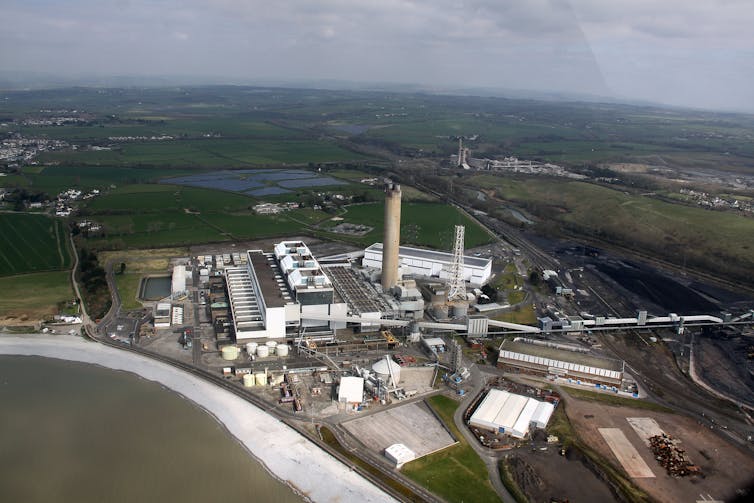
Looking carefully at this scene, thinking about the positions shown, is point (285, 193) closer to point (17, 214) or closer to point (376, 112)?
point (17, 214)

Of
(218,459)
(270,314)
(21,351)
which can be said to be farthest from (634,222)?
(21,351)

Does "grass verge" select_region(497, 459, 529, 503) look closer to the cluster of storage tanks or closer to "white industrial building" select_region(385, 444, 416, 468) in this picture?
"white industrial building" select_region(385, 444, 416, 468)

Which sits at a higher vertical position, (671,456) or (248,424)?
(671,456)

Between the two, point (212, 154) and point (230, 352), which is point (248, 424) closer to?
point (230, 352)

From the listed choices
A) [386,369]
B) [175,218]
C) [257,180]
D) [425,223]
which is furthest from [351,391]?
[257,180]

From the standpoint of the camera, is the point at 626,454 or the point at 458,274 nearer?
the point at 626,454

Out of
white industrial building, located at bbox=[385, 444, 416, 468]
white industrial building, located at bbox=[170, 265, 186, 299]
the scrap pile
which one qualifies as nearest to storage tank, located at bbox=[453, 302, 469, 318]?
the scrap pile
